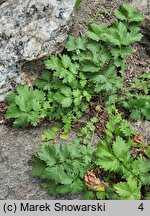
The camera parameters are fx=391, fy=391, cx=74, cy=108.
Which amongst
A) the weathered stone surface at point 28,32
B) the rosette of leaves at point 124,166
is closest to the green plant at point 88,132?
the rosette of leaves at point 124,166

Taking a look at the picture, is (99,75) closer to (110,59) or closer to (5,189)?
(110,59)

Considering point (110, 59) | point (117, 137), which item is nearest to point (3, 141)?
point (117, 137)

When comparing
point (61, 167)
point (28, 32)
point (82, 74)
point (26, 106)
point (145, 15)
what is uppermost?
point (28, 32)

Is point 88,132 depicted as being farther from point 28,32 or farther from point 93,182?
point 28,32

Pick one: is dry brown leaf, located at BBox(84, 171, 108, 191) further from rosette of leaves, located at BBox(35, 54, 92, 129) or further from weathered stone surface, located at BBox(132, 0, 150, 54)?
weathered stone surface, located at BBox(132, 0, 150, 54)

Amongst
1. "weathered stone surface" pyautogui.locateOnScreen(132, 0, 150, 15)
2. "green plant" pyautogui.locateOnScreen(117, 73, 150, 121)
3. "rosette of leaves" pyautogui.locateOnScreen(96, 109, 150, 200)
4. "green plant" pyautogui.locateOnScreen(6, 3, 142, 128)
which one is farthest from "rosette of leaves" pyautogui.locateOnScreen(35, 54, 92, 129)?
"weathered stone surface" pyautogui.locateOnScreen(132, 0, 150, 15)

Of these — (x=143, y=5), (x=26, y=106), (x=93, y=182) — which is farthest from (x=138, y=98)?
(x=143, y=5)
